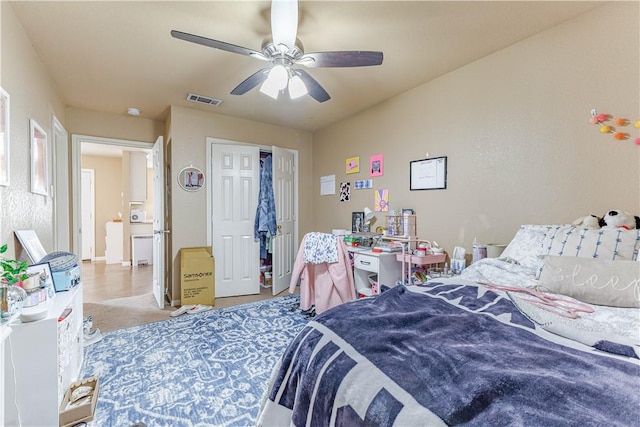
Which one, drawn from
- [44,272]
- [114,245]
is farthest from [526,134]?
[114,245]

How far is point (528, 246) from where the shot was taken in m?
1.83

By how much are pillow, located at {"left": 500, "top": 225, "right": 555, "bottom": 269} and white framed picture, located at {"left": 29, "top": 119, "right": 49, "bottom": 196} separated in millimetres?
3422

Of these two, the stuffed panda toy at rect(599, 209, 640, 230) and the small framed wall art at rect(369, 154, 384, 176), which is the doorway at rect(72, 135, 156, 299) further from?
the stuffed panda toy at rect(599, 209, 640, 230)

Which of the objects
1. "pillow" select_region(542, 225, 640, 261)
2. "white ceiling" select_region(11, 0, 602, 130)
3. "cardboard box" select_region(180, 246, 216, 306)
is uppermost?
"white ceiling" select_region(11, 0, 602, 130)

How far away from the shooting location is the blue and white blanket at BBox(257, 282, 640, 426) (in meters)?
0.63

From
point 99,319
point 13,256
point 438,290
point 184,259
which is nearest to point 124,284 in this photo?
point 99,319

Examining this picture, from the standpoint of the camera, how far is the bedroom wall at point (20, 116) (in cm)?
167

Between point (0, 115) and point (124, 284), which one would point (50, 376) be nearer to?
point (0, 115)

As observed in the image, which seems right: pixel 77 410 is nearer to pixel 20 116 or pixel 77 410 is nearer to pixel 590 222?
pixel 20 116

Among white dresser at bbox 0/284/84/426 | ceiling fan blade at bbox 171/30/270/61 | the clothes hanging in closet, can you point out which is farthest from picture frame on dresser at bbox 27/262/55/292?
the clothes hanging in closet

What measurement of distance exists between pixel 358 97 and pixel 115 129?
324 cm

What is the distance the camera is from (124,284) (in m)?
4.65

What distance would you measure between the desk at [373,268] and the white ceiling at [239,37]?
1.71 m

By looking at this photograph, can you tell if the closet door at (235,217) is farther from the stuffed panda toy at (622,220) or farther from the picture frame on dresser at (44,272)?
the stuffed panda toy at (622,220)
